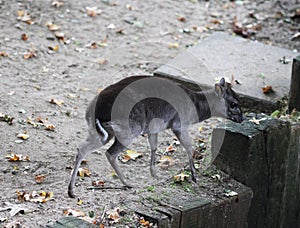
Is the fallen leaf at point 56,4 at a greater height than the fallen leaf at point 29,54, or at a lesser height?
greater

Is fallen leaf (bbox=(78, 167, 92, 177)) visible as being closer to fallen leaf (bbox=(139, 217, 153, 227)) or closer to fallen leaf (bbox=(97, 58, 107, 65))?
fallen leaf (bbox=(139, 217, 153, 227))

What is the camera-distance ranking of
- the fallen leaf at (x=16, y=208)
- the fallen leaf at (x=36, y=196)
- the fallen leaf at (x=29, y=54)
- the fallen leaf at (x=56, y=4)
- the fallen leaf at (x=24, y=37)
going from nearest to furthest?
1. the fallen leaf at (x=16, y=208)
2. the fallen leaf at (x=36, y=196)
3. the fallen leaf at (x=29, y=54)
4. the fallen leaf at (x=24, y=37)
5. the fallen leaf at (x=56, y=4)

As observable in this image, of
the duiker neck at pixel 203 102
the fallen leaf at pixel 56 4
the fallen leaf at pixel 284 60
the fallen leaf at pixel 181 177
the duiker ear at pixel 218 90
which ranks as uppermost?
the duiker ear at pixel 218 90

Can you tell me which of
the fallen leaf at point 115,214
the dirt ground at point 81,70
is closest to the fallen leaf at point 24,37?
the dirt ground at point 81,70

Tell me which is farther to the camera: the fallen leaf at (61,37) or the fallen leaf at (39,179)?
the fallen leaf at (61,37)

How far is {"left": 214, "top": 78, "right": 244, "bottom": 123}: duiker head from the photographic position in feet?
19.0

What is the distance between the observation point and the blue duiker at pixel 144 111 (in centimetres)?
520

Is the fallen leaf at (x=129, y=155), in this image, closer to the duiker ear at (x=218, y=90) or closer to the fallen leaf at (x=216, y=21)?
the duiker ear at (x=218, y=90)

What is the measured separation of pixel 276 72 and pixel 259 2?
10.8 feet

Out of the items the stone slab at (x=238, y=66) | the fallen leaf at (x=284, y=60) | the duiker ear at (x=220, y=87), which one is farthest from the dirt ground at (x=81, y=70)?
the fallen leaf at (x=284, y=60)

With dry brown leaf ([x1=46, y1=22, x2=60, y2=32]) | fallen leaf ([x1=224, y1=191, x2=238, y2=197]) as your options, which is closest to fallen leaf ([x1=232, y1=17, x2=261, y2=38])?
dry brown leaf ([x1=46, y1=22, x2=60, y2=32])

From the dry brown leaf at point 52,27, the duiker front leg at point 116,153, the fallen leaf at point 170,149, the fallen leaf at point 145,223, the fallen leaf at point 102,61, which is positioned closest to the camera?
the fallen leaf at point 145,223

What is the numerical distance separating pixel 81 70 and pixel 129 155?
208 centimetres

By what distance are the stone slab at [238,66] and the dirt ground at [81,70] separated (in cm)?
48
